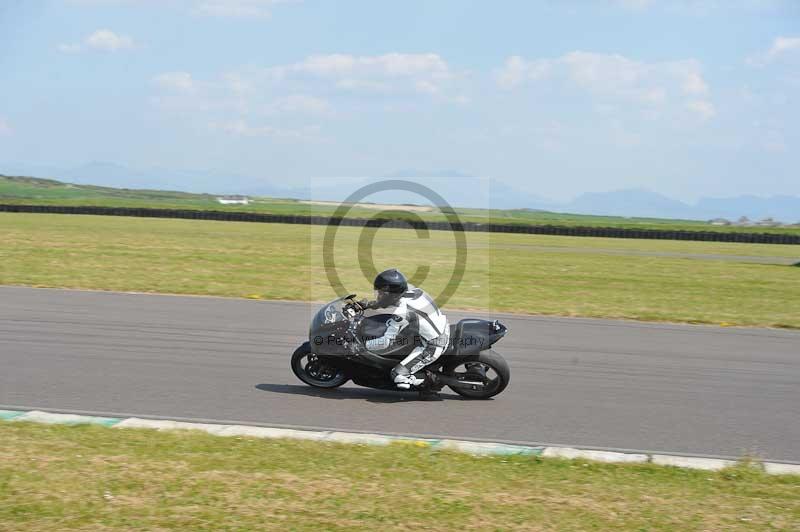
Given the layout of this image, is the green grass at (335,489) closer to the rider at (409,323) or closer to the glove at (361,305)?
the rider at (409,323)

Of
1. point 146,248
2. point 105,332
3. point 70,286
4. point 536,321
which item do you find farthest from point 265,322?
point 146,248

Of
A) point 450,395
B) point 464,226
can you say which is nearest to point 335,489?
point 450,395

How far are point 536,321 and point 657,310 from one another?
371 centimetres

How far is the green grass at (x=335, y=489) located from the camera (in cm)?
523

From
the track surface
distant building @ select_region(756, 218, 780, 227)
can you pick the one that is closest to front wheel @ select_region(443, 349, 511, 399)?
the track surface

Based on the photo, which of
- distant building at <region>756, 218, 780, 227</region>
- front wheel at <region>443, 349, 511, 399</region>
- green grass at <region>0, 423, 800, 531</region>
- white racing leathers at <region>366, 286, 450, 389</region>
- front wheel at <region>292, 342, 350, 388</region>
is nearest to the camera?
green grass at <region>0, 423, 800, 531</region>

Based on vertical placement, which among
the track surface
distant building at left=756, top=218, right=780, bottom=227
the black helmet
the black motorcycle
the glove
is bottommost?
the track surface

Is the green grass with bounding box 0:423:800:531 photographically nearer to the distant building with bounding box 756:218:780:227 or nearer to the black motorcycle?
the black motorcycle

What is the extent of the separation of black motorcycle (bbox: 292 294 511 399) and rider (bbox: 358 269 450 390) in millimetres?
80

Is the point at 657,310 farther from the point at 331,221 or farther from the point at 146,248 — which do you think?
the point at 331,221

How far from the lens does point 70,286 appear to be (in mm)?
18281

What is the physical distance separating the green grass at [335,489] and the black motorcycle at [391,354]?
2.40m

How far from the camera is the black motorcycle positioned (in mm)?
9500

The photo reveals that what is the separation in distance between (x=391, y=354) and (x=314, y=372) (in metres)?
0.93
